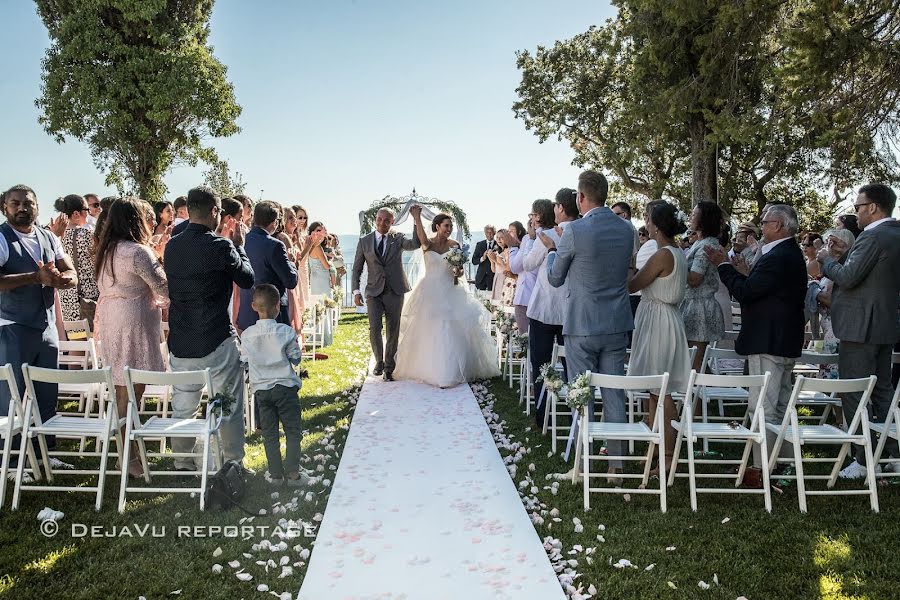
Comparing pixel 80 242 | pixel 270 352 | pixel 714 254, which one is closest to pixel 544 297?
pixel 714 254

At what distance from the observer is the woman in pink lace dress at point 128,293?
5.06 meters

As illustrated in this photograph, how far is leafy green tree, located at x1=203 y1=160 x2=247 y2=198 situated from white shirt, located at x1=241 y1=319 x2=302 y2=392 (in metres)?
25.9

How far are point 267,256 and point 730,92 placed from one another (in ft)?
38.3

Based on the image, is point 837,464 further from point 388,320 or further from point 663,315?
point 388,320

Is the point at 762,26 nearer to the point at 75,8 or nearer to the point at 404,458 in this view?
the point at 404,458

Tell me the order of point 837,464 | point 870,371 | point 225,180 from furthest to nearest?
point 225,180, point 870,371, point 837,464

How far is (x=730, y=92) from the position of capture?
48.2 feet

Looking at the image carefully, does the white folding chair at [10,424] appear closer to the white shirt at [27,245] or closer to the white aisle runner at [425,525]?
the white shirt at [27,245]

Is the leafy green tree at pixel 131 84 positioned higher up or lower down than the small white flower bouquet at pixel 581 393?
higher up

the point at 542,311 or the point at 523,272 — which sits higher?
the point at 523,272

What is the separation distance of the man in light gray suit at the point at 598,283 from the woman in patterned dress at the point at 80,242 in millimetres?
5337

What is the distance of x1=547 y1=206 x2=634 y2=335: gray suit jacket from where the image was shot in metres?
5.10

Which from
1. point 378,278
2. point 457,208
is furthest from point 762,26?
point 378,278

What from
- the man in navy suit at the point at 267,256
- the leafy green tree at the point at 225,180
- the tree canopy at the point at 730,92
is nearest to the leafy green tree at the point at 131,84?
the leafy green tree at the point at 225,180
